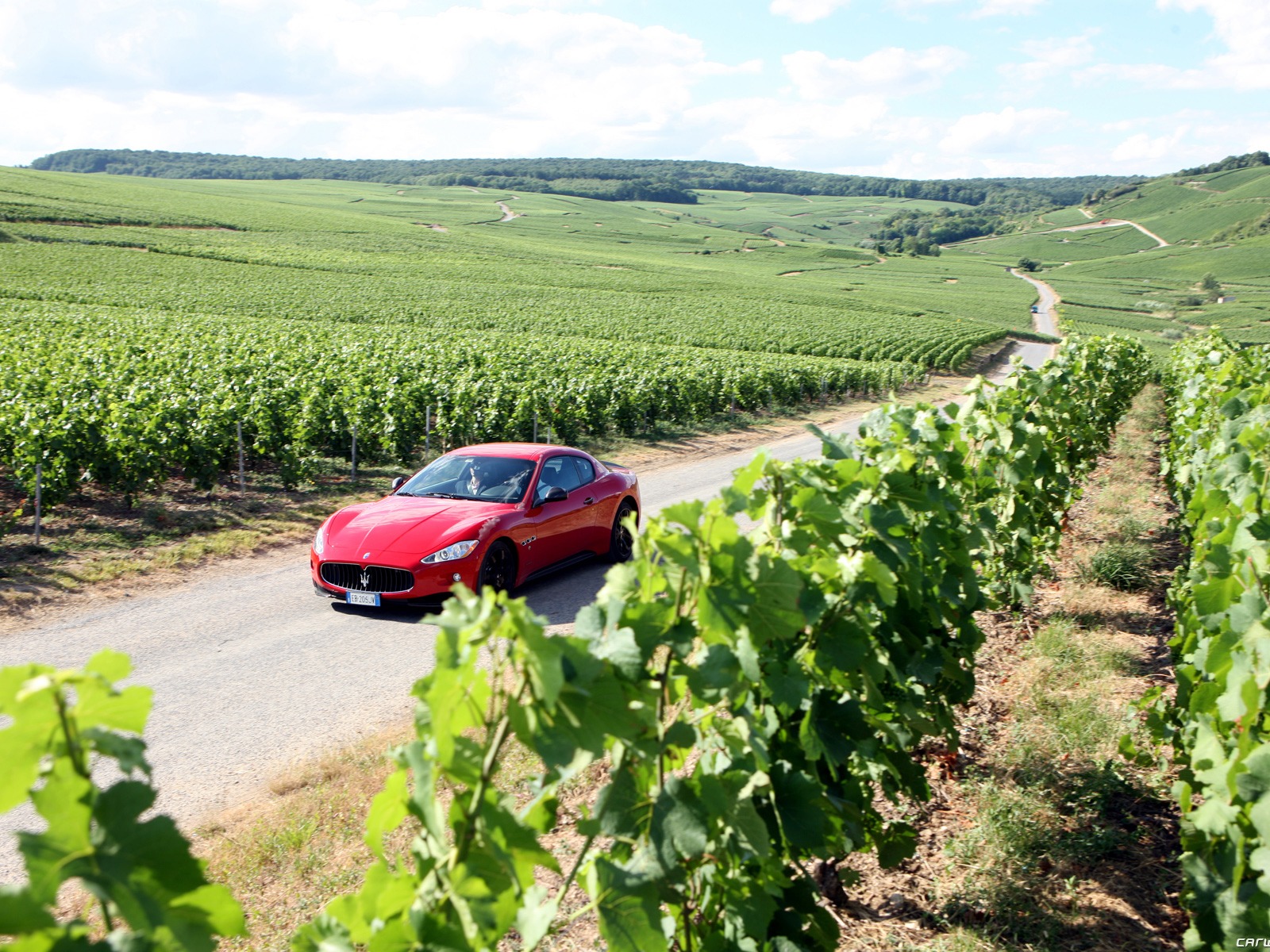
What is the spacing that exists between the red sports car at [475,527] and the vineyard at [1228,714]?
14.0 feet

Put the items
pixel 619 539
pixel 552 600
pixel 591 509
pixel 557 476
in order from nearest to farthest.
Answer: pixel 552 600 → pixel 557 476 → pixel 591 509 → pixel 619 539

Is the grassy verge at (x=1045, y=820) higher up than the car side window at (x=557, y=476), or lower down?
lower down

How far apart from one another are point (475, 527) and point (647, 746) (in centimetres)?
680

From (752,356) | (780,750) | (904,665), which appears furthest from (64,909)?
(752,356)

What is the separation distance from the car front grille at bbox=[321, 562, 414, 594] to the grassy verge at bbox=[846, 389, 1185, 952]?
4.96 metres

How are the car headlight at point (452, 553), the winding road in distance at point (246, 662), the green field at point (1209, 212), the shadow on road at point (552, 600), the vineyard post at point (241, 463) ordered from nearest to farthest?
the winding road in distance at point (246, 662)
the car headlight at point (452, 553)
the shadow on road at point (552, 600)
the vineyard post at point (241, 463)
the green field at point (1209, 212)

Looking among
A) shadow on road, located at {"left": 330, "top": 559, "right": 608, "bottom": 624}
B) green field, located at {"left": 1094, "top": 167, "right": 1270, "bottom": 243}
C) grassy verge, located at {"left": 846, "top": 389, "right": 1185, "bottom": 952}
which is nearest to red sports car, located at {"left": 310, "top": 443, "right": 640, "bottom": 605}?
shadow on road, located at {"left": 330, "top": 559, "right": 608, "bottom": 624}

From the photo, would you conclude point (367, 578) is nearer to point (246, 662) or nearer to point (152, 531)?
point (246, 662)

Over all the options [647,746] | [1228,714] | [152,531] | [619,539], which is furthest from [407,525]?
[1228,714]

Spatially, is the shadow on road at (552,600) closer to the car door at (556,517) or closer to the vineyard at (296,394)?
the car door at (556,517)

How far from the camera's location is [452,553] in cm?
862

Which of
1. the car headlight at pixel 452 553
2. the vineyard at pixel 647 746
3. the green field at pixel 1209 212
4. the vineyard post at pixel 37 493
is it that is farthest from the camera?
the green field at pixel 1209 212

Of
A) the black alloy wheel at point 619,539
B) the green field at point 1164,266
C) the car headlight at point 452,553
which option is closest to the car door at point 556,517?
the black alloy wheel at point 619,539

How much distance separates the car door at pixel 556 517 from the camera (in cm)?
959
